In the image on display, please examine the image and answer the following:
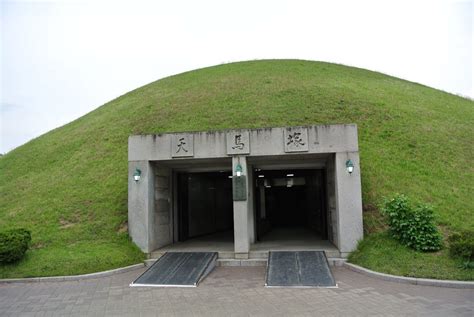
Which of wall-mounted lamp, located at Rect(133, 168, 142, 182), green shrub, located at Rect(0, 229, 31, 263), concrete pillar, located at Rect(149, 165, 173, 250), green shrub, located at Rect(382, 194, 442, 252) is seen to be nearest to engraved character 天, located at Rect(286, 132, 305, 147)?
green shrub, located at Rect(382, 194, 442, 252)

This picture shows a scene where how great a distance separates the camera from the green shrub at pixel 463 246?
27.3 ft

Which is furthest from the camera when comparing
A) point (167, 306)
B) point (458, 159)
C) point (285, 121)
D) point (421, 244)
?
point (285, 121)

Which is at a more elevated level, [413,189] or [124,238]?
[413,189]

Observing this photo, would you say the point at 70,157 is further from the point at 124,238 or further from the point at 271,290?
the point at 271,290

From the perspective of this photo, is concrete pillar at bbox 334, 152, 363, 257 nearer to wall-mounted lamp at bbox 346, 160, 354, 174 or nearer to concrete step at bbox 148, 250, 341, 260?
wall-mounted lamp at bbox 346, 160, 354, 174

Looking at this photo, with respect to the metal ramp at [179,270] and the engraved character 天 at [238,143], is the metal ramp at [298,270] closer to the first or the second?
the metal ramp at [179,270]

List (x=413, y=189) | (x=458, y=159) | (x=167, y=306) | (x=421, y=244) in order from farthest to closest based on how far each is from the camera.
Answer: (x=458, y=159) < (x=413, y=189) < (x=421, y=244) < (x=167, y=306)

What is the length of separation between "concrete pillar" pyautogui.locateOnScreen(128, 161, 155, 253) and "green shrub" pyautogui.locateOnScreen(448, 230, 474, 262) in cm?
822

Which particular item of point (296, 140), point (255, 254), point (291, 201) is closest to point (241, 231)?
point (255, 254)

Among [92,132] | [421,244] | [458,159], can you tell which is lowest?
[421,244]

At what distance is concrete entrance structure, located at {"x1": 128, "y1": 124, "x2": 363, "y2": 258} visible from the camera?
10.6 m

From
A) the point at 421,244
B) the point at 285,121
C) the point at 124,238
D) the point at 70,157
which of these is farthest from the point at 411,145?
the point at 70,157

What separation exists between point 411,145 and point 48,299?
48.3 feet

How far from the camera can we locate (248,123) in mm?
19531
